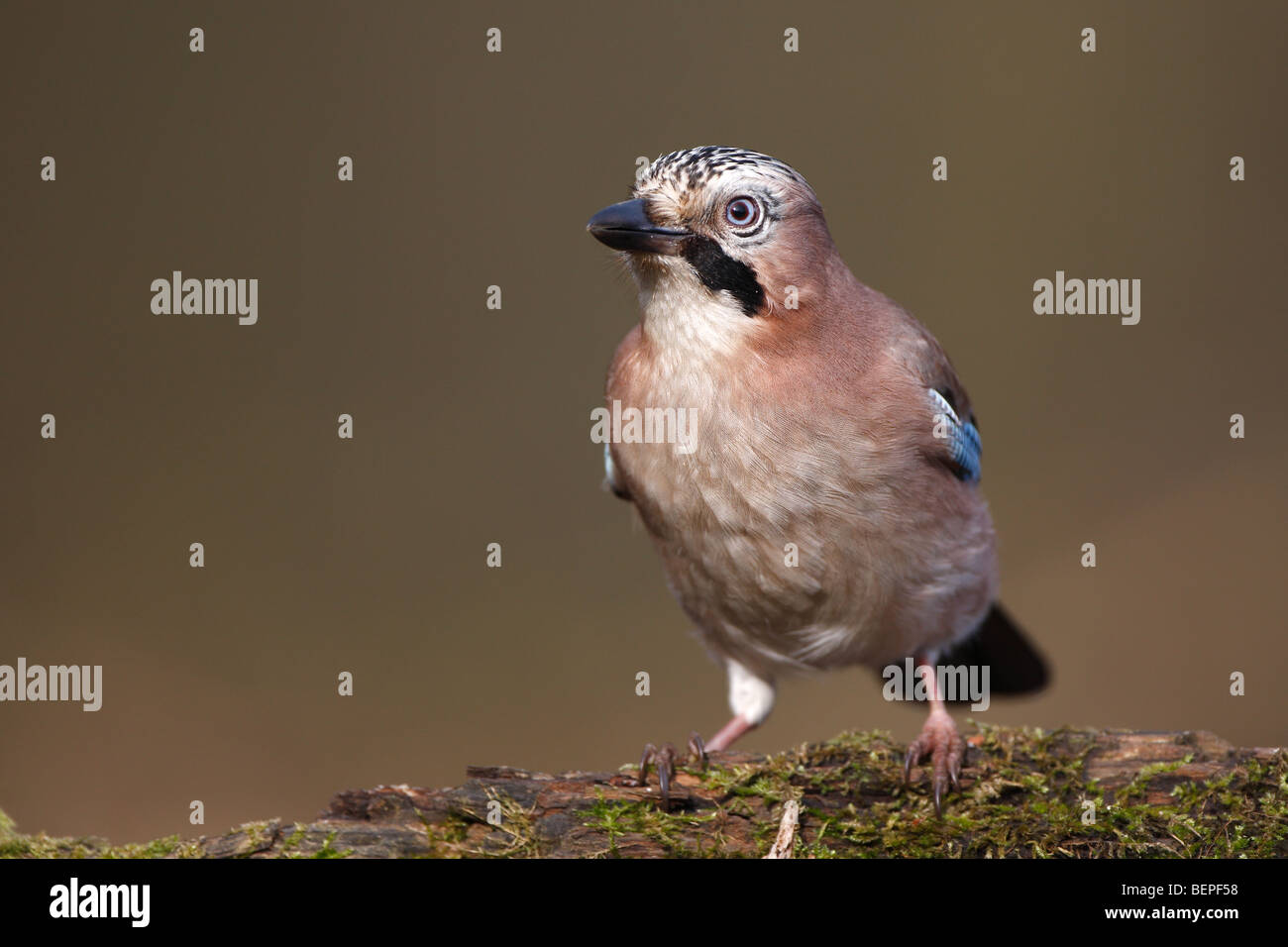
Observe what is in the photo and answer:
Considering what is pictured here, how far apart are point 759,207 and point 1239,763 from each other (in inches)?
115

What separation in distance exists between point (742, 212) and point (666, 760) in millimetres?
2286

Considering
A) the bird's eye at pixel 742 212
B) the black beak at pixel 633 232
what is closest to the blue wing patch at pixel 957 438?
the bird's eye at pixel 742 212

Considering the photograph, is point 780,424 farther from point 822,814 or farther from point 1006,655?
point 1006,655

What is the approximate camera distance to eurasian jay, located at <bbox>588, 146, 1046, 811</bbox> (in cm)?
502

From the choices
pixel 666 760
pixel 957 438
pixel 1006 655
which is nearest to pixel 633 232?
pixel 957 438

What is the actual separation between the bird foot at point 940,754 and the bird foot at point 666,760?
2.75 feet

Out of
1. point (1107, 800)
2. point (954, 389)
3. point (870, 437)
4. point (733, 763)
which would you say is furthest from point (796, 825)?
point (954, 389)

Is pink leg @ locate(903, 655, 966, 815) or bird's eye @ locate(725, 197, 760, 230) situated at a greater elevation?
bird's eye @ locate(725, 197, 760, 230)

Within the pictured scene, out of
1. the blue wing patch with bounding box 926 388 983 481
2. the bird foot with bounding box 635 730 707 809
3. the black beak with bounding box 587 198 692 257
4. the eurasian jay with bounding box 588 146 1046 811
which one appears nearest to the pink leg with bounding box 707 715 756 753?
the eurasian jay with bounding box 588 146 1046 811

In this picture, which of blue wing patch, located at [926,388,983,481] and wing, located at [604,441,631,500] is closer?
blue wing patch, located at [926,388,983,481]

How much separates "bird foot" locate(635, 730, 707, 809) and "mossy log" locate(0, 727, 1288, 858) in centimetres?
3

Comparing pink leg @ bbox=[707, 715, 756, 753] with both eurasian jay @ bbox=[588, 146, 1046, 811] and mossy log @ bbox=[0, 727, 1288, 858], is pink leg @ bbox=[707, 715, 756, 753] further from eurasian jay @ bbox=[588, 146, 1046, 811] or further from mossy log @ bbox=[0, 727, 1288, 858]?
mossy log @ bbox=[0, 727, 1288, 858]
